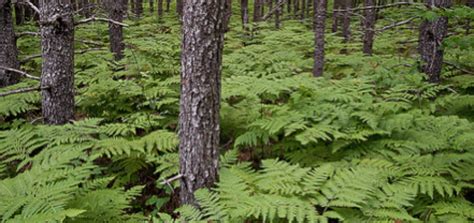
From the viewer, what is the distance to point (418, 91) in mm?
5688

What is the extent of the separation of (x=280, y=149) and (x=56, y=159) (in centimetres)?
269

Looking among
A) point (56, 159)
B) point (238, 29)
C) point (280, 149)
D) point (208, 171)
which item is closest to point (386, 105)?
point (280, 149)

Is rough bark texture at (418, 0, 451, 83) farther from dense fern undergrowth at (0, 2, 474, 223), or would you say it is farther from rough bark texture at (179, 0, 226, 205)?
rough bark texture at (179, 0, 226, 205)

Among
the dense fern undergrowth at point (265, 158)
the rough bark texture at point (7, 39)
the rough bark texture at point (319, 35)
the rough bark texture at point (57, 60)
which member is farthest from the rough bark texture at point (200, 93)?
the rough bark texture at point (319, 35)

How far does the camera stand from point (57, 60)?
16.5 feet

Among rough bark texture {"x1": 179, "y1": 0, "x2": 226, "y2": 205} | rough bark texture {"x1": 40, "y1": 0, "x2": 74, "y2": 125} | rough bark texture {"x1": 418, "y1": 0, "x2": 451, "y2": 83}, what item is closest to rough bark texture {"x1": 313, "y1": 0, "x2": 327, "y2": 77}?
rough bark texture {"x1": 418, "y1": 0, "x2": 451, "y2": 83}

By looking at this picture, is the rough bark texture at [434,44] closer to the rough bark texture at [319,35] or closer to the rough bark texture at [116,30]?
the rough bark texture at [319,35]

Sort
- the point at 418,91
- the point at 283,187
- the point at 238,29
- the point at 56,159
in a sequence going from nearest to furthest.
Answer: the point at 283,187
the point at 56,159
the point at 418,91
the point at 238,29

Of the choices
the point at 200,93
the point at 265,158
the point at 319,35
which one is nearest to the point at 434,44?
the point at 319,35

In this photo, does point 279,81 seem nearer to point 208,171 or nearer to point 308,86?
point 308,86

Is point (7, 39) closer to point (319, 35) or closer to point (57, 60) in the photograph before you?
point (57, 60)

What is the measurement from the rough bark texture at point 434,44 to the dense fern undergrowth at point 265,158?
0.23m

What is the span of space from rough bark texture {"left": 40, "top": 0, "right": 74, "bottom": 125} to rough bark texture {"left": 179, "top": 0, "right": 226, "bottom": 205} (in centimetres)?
228

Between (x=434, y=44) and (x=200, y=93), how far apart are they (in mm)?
4646
